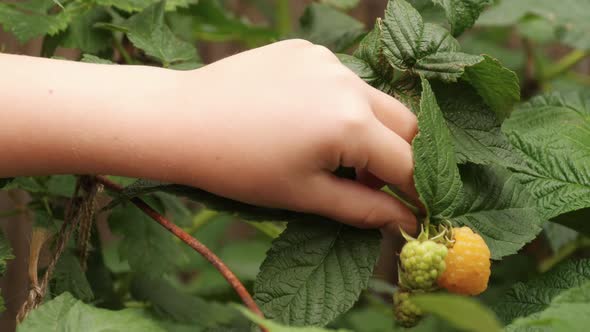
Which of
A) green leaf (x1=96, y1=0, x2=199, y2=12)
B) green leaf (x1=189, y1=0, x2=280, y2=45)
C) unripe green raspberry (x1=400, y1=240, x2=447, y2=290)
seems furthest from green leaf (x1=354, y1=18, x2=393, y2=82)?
green leaf (x1=189, y1=0, x2=280, y2=45)

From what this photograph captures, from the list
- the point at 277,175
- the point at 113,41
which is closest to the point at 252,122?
the point at 277,175

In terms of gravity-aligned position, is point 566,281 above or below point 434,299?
below

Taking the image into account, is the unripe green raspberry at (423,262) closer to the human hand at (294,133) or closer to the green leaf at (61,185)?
the human hand at (294,133)

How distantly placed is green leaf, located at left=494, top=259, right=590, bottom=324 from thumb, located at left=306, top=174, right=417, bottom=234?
0.18m

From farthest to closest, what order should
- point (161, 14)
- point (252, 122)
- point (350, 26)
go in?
1. point (350, 26)
2. point (161, 14)
3. point (252, 122)

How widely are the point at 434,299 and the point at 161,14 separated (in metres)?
0.57

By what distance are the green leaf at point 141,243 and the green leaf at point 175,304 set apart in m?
0.14

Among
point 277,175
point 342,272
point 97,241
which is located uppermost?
point 277,175

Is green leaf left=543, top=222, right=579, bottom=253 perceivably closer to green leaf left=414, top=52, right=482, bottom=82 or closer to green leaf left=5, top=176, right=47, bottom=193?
green leaf left=414, top=52, right=482, bottom=82

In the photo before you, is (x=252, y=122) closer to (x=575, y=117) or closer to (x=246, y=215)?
(x=246, y=215)

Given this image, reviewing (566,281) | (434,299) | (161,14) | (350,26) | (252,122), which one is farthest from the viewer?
(350,26)

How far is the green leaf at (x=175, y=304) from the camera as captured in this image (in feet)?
3.74

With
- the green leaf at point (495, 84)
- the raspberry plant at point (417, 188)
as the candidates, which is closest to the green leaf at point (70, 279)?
the raspberry plant at point (417, 188)

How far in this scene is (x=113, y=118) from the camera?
0.64 meters
